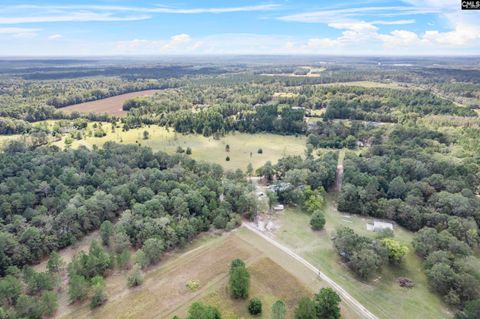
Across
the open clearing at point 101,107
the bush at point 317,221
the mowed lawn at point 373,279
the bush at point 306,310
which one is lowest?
the mowed lawn at point 373,279

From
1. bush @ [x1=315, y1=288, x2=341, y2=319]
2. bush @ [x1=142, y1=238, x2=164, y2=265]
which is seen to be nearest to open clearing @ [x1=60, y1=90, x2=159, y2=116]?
bush @ [x1=142, y1=238, x2=164, y2=265]

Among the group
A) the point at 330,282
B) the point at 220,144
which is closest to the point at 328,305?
the point at 330,282

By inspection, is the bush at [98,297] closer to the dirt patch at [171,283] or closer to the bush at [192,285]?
the dirt patch at [171,283]

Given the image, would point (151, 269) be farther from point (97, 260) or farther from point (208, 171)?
point (208, 171)

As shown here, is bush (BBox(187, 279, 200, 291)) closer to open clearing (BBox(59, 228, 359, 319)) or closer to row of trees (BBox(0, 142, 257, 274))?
open clearing (BBox(59, 228, 359, 319))

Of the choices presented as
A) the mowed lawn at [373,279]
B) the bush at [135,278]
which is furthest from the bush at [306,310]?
the bush at [135,278]

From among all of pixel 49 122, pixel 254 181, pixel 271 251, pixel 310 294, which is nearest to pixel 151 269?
pixel 271 251
